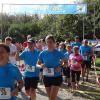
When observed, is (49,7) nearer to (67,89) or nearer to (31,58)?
(67,89)

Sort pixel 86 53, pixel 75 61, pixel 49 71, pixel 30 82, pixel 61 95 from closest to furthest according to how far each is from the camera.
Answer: pixel 49 71 < pixel 30 82 < pixel 61 95 < pixel 75 61 < pixel 86 53

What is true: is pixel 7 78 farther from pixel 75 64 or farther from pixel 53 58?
pixel 75 64

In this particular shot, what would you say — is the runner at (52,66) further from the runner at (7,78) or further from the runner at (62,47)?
the runner at (62,47)

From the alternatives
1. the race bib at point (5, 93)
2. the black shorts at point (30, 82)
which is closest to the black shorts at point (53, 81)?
the black shorts at point (30, 82)

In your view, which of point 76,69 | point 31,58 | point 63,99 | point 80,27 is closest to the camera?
point 31,58

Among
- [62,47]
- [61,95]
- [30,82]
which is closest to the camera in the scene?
[30,82]

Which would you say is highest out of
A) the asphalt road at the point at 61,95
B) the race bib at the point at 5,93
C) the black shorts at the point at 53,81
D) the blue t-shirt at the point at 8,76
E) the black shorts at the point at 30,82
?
the blue t-shirt at the point at 8,76

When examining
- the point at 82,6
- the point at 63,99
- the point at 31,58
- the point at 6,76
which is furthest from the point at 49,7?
the point at 6,76

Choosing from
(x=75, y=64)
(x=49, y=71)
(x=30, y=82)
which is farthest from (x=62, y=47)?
(x=49, y=71)

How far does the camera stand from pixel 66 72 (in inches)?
559

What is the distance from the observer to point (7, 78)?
5.40 metres

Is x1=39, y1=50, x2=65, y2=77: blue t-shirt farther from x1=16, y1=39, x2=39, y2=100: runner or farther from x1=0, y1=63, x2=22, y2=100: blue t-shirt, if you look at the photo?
x1=0, y1=63, x2=22, y2=100: blue t-shirt

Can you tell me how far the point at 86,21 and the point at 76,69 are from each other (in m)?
28.5

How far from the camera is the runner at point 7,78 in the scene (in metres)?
5.33
